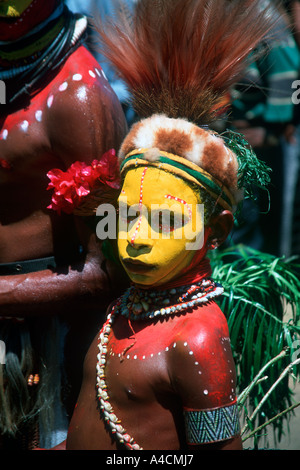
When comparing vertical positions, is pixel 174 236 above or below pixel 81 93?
below

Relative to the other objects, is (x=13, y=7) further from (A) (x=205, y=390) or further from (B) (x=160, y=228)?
(A) (x=205, y=390)

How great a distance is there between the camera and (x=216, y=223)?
1809 millimetres

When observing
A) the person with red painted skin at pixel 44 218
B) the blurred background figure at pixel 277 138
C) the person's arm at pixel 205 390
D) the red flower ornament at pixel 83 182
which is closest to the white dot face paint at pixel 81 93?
the person with red painted skin at pixel 44 218

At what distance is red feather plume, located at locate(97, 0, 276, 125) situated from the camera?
1746 mm

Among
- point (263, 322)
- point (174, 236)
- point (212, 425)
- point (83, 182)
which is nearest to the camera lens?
point (212, 425)

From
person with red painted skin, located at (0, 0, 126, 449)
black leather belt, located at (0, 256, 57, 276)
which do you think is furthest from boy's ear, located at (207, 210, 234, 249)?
black leather belt, located at (0, 256, 57, 276)

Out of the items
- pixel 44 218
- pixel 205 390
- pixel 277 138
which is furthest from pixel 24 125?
pixel 277 138

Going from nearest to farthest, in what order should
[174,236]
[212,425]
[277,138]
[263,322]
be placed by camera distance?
[212,425] < [174,236] < [263,322] < [277,138]

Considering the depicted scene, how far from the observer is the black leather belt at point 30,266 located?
6.92ft

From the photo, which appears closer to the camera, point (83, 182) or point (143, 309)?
point (143, 309)

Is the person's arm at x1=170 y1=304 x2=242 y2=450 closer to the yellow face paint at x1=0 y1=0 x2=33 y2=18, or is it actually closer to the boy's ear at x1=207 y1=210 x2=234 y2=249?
the boy's ear at x1=207 y1=210 x2=234 y2=249

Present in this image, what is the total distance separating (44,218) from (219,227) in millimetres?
705

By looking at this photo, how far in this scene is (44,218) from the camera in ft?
6.93
